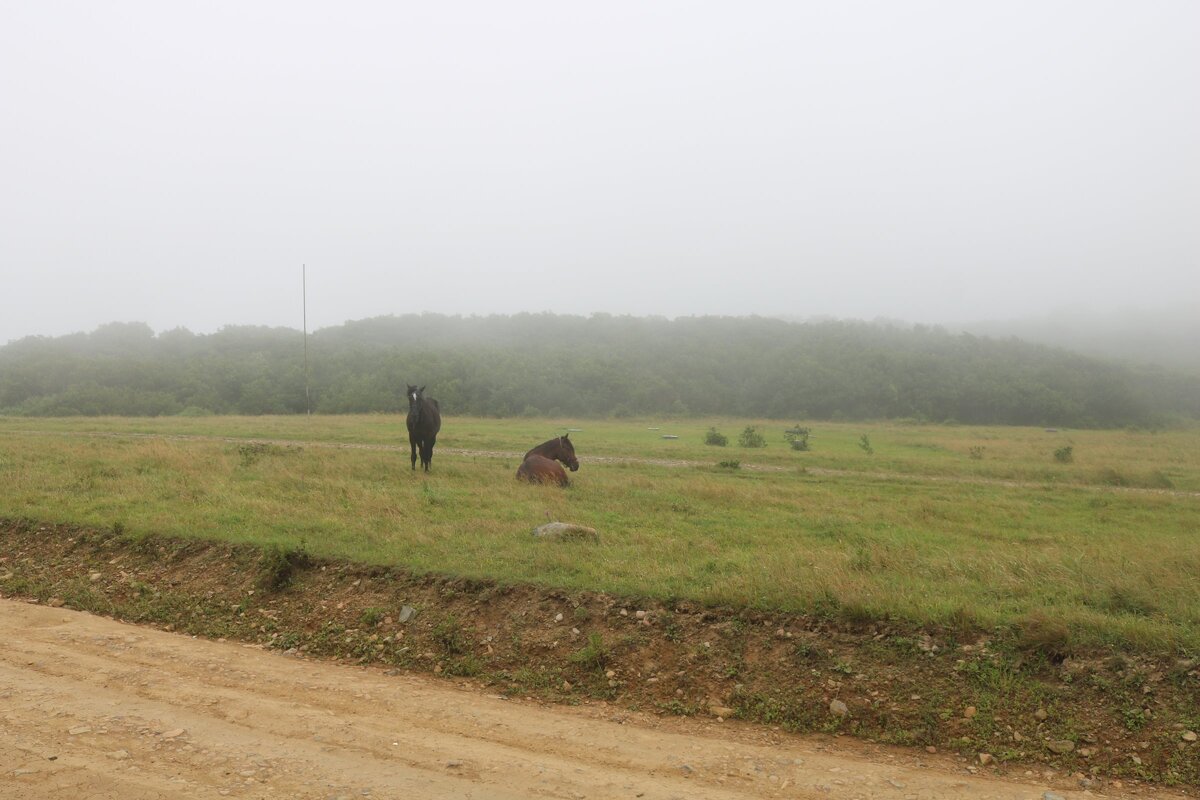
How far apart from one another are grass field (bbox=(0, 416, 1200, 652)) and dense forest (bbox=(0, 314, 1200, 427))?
42.3 m

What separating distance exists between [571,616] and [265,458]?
13342 mm

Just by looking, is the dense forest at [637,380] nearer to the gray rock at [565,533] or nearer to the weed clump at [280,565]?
the gray rock at [565,533]

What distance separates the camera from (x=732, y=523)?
11781 mm

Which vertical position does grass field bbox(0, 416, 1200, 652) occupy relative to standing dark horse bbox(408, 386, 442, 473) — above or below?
below

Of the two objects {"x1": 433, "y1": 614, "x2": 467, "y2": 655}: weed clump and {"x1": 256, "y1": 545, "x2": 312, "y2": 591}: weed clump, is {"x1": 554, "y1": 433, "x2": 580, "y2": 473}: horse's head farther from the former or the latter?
{"x1": 433, "y1": 614, "x2": 467, "y2": 655}: weed clump

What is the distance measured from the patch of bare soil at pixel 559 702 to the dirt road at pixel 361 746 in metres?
0.02

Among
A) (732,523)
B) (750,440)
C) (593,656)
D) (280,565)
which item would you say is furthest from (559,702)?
(750,440)

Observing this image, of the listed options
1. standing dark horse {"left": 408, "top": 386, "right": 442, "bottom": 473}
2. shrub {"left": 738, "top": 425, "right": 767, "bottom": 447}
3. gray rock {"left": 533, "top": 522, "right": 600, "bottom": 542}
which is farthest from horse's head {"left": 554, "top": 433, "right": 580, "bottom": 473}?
shrub {"left": 738, "top": 425, "right": 767, "bottom": 447}

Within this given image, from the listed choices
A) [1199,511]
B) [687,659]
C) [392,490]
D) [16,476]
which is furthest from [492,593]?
[1199,511]

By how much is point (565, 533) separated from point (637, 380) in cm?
6907

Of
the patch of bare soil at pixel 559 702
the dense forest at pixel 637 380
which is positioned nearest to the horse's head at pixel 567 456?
the patch of bare soil at pixel 559 702

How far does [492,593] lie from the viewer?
785 cm

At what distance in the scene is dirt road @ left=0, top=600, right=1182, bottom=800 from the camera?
4.60m

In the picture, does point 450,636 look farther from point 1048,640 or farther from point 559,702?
point 1048,640
